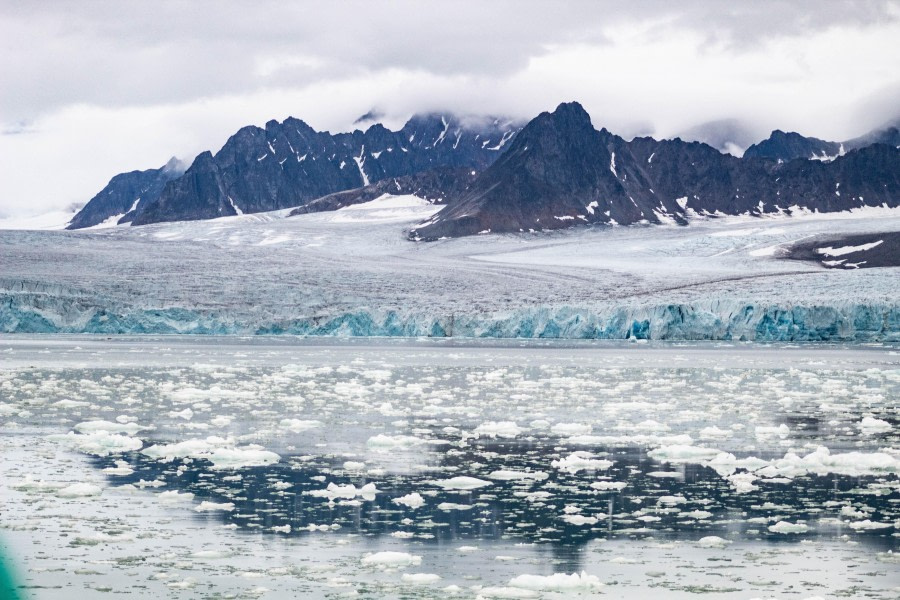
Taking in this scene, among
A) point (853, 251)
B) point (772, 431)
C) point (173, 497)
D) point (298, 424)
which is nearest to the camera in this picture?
point (173, 497)

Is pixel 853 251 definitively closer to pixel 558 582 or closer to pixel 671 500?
pixel 671 500

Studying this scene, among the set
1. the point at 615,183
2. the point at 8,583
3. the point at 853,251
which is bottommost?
the point at 8,583

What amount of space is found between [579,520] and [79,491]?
4522 mm

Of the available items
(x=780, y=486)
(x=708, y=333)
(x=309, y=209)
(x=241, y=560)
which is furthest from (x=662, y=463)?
(x=309, y=209)

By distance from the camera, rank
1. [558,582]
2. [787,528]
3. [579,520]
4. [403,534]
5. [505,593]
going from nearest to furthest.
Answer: [505,593]
[558,582]
[403,534]
[787,528]
[579,520]

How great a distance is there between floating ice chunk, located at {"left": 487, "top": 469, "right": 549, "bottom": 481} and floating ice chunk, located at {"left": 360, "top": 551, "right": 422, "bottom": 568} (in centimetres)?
338

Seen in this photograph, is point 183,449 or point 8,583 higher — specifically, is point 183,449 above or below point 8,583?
below

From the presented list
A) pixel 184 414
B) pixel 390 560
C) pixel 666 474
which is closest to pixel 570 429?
pixel 666 474

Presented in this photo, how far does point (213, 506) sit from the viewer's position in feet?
29.6

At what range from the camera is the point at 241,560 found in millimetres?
7223

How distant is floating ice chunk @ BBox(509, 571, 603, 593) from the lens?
658 centimetres

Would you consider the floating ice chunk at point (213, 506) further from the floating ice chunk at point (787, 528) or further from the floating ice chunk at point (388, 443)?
the floating ice chunk at point (787, 528)

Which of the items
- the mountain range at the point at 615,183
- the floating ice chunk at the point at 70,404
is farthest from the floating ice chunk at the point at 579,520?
the mountain range at the point at 615,183

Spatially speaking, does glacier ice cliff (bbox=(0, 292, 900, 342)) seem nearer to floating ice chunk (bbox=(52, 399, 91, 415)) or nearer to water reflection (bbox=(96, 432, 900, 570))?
floating ice chunk (bbox=(52, 399, 91, 415))
